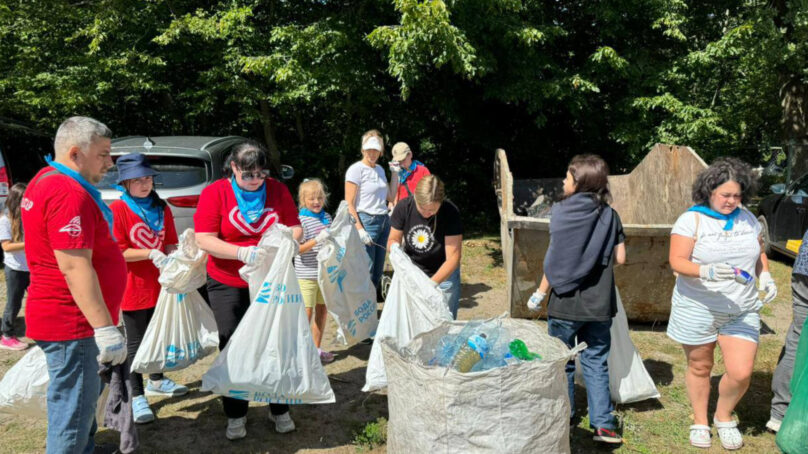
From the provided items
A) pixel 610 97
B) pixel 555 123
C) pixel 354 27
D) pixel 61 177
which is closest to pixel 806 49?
pixel 610 97

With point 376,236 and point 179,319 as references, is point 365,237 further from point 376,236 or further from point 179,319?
point 179,319

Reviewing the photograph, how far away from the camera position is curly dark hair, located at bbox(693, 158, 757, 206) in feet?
10.4

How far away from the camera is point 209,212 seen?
11.0ft

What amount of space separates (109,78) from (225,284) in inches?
307

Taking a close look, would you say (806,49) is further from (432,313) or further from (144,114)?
(144,114)

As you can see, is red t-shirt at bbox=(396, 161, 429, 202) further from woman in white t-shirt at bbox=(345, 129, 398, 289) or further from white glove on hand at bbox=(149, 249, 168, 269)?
white glove on hand at bbox=(149, 249, 168, 269)

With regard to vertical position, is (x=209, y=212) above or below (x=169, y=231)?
above

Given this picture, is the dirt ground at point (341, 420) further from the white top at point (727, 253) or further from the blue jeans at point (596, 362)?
the white top at point (727, 253)

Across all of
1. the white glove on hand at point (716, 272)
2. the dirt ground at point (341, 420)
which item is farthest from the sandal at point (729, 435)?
the white glove on hand at point (716, 272)

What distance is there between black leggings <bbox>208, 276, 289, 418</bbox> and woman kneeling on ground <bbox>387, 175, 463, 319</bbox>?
0.96m

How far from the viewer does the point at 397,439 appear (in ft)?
9.00

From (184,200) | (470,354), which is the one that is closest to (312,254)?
(470,354)

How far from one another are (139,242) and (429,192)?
1744 mm

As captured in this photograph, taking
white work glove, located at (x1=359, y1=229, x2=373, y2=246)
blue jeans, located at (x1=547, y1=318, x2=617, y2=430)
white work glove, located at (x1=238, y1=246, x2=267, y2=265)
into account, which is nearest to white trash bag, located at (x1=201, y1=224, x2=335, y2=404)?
white work glove, located at (x1=238, y1=246, x2=267, y2=265)
